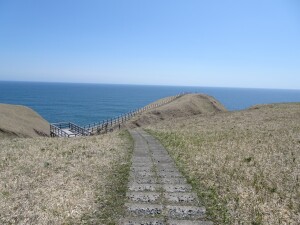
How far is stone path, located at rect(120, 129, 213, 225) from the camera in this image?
975cm

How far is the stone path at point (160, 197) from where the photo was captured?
9.75 m

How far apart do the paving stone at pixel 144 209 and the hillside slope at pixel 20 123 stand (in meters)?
32.6

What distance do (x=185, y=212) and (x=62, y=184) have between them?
18.7 feet

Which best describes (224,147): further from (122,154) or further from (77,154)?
(77,154)

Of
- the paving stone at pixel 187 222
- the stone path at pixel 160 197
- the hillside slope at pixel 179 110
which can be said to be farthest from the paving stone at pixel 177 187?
the hillside slope at pixel 179 110

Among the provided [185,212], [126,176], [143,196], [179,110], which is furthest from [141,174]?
[179,110]

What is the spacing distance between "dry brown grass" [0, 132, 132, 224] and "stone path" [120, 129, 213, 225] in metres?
0.51

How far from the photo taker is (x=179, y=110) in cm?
6200

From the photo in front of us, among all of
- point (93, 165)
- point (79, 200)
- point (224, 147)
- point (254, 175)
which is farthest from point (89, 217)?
point (224, 147)

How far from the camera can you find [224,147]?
20.8 meters

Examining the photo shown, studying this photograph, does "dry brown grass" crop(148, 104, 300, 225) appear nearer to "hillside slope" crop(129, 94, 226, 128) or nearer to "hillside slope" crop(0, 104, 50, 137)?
"hillside slope" crop(0, 104, 50, 137)

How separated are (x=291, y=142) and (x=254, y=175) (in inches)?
347

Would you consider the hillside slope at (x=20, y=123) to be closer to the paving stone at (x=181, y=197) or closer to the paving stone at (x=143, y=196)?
the paving stone at (x=143, y=196)

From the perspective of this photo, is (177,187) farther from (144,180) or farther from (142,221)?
(142,221)
